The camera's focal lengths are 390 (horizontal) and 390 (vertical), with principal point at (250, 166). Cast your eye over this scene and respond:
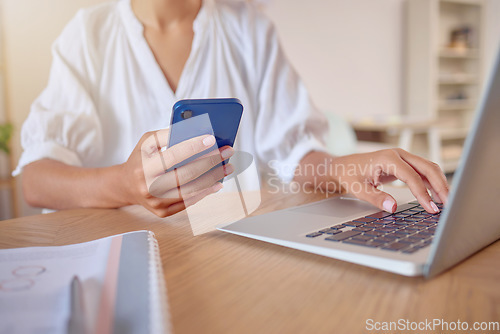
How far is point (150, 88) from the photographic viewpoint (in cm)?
88

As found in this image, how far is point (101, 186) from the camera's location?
58 cm

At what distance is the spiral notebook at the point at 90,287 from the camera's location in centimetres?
22

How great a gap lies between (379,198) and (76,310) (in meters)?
0.34

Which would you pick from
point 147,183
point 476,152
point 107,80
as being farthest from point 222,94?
point 476,152

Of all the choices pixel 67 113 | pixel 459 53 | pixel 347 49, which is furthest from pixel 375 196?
pixel 459 53

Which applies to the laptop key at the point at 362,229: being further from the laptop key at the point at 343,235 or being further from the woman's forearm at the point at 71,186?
the woman's forearm at the point at 71,186

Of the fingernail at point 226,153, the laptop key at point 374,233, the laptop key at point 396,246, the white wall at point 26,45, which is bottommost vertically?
the laptop key at point 374,233

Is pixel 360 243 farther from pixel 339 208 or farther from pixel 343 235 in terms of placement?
pixel 339 208

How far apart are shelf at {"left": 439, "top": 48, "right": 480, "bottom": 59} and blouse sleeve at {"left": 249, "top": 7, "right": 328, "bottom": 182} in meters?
3.46

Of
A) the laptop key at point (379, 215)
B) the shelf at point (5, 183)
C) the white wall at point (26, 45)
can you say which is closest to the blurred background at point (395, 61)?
the white wall at point (26, 45)

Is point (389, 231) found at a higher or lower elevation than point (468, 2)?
lower

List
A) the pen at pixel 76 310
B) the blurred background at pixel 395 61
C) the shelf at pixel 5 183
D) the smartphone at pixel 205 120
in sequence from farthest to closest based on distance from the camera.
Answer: the blurred background at pixel 395 61, the shelf at pixel 5 183, the smartphone at pixel 205 120, the pen at pixel 76 310

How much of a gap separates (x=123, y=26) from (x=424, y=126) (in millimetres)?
2046

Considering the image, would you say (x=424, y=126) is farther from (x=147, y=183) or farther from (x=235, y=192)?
(x=147, y=183)
